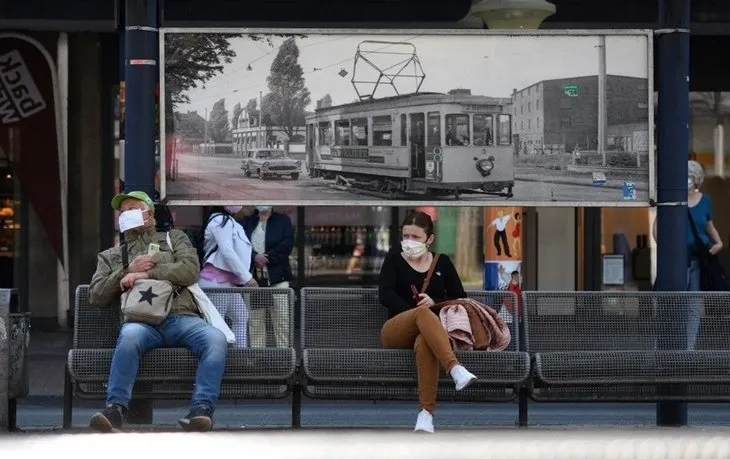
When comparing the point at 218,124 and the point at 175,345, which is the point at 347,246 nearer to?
the point at 218,124

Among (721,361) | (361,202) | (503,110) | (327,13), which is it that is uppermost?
(327,13)

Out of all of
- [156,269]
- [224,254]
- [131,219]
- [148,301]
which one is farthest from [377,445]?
[224,254]

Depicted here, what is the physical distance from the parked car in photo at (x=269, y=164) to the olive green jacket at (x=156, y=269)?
66 centimetres

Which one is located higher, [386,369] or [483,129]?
[483,129]

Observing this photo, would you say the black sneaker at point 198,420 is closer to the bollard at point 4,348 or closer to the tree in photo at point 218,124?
the bollard at point 4,348

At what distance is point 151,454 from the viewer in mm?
3379

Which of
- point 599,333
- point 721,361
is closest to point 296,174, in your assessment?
point 599,333

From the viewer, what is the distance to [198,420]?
300 inches

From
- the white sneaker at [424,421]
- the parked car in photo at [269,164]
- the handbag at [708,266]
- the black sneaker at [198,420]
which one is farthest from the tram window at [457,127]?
the handbag at [708,266]

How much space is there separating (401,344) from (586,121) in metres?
1.92

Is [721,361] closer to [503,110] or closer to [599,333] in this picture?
[599,333]

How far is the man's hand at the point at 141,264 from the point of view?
8.20 metres

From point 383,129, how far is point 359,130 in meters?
0.16

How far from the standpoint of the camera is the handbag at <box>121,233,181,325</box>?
804 cm
